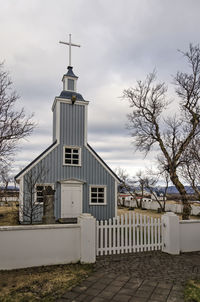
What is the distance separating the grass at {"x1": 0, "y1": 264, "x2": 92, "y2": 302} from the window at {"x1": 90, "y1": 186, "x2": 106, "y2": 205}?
32.5 feet

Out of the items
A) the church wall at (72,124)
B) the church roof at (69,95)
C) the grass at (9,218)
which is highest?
the church roof at (69,95)

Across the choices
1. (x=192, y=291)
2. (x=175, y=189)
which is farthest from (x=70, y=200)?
(x=192, y=291)

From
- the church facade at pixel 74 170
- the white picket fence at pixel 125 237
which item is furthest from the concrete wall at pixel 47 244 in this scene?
Answer: the church facade at pixel 74 170

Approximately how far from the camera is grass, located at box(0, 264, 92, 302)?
Result: 5.11 meters

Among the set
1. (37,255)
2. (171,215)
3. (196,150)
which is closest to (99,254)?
(37,255)

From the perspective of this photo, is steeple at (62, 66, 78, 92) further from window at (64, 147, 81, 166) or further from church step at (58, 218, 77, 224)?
church step at (58, 218, 77, 224)

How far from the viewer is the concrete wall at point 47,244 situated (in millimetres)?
6948

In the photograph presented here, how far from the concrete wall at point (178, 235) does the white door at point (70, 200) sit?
27.6 feet

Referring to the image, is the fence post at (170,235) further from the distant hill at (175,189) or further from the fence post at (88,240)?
the distant hill at (175,189)

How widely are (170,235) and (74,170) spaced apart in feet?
30.4

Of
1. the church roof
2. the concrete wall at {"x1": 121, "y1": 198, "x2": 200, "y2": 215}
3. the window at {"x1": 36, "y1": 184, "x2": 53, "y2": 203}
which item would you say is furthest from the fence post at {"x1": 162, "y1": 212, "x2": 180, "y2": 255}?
the concrete wall at {"x1": 121, "y1": 198, "x2": 200, "y2": 215}

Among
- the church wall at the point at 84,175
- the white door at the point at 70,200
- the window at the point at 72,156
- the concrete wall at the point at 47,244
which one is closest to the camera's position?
the concrete wall at the point at 47,244

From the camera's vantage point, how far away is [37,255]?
7.18m

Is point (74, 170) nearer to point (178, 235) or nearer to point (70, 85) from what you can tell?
point (70, 85)
